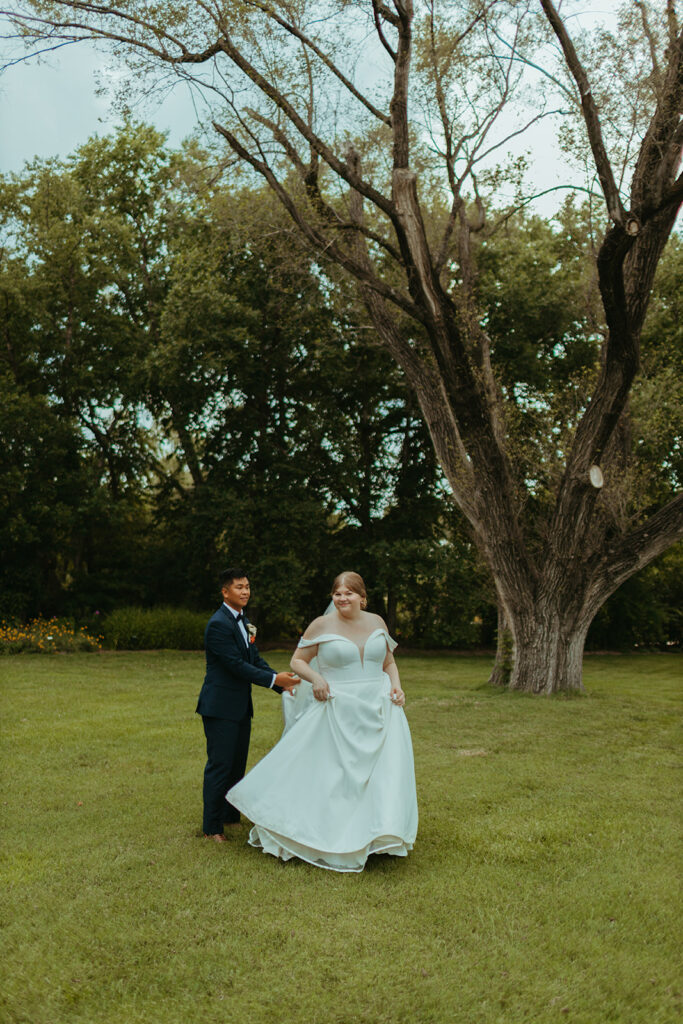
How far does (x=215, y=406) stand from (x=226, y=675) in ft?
63.6

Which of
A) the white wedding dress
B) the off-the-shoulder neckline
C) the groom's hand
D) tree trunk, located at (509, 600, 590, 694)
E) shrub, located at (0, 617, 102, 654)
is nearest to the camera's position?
the white wedding dress

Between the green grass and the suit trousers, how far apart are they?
7.9 inches

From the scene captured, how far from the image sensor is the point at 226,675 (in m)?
6.48

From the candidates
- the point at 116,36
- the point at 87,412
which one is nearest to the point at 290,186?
the point at 116,36

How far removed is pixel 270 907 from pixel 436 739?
6.23m

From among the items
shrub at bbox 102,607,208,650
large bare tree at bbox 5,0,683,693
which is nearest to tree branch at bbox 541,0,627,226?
large bare tree at bbox 5,0,683,693

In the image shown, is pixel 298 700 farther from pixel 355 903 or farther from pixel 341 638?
pixel 355 903

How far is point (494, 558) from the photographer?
49.1 ft

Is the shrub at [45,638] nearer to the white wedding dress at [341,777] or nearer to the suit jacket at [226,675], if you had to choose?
the suit jacket at [226,675]

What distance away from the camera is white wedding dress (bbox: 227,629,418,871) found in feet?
18.6

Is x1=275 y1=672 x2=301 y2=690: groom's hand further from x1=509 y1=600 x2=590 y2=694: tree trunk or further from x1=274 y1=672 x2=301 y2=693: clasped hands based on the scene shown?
x1=509 y1=600 x2=590 y2=694: tree trunk

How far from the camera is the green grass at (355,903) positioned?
3912 millimetres

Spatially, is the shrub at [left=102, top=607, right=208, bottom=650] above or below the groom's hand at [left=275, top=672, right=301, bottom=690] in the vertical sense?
below

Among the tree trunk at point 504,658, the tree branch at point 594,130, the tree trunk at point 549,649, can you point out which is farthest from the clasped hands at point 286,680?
the tree trunk at point 504,658
